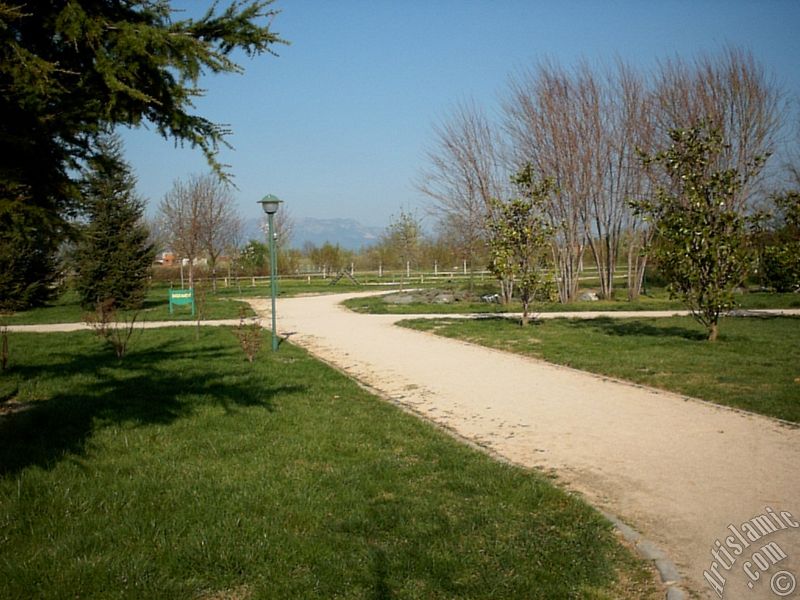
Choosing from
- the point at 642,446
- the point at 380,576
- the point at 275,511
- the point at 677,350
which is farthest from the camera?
the point at 677,350

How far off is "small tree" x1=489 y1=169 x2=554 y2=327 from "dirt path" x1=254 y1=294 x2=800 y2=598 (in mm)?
4696

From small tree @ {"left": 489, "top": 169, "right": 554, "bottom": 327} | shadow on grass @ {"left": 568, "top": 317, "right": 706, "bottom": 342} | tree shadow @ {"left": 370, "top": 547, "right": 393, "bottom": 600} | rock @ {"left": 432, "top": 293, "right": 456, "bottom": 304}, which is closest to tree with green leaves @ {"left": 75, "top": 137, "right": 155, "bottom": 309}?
rock @ {"left": 432, "top": 293, "right": 456, "bottom": 304}

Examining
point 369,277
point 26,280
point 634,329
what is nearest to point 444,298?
point 634,329

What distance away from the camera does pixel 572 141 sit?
76.7 ft

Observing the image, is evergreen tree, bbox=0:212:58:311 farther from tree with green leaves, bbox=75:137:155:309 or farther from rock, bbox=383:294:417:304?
rock, bbox=383:294:417:304

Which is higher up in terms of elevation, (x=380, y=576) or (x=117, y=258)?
(x=117, y=258)

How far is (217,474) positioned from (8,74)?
3127 mm

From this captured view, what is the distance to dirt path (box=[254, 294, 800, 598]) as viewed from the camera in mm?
3691

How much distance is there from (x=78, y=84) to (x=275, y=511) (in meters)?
3.06

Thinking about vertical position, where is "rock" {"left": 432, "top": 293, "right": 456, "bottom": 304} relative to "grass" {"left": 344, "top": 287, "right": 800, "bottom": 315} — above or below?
above

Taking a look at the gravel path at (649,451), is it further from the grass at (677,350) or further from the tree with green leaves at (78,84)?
the tree with green leaves at (78,84)

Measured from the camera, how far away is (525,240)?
15.2 meters

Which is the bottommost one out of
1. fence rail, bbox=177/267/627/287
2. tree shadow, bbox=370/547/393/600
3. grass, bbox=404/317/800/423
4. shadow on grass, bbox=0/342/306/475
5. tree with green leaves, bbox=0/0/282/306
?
tree shadow, bbox=370/547/393/600

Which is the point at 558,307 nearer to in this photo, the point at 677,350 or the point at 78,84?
the point at 677,350
